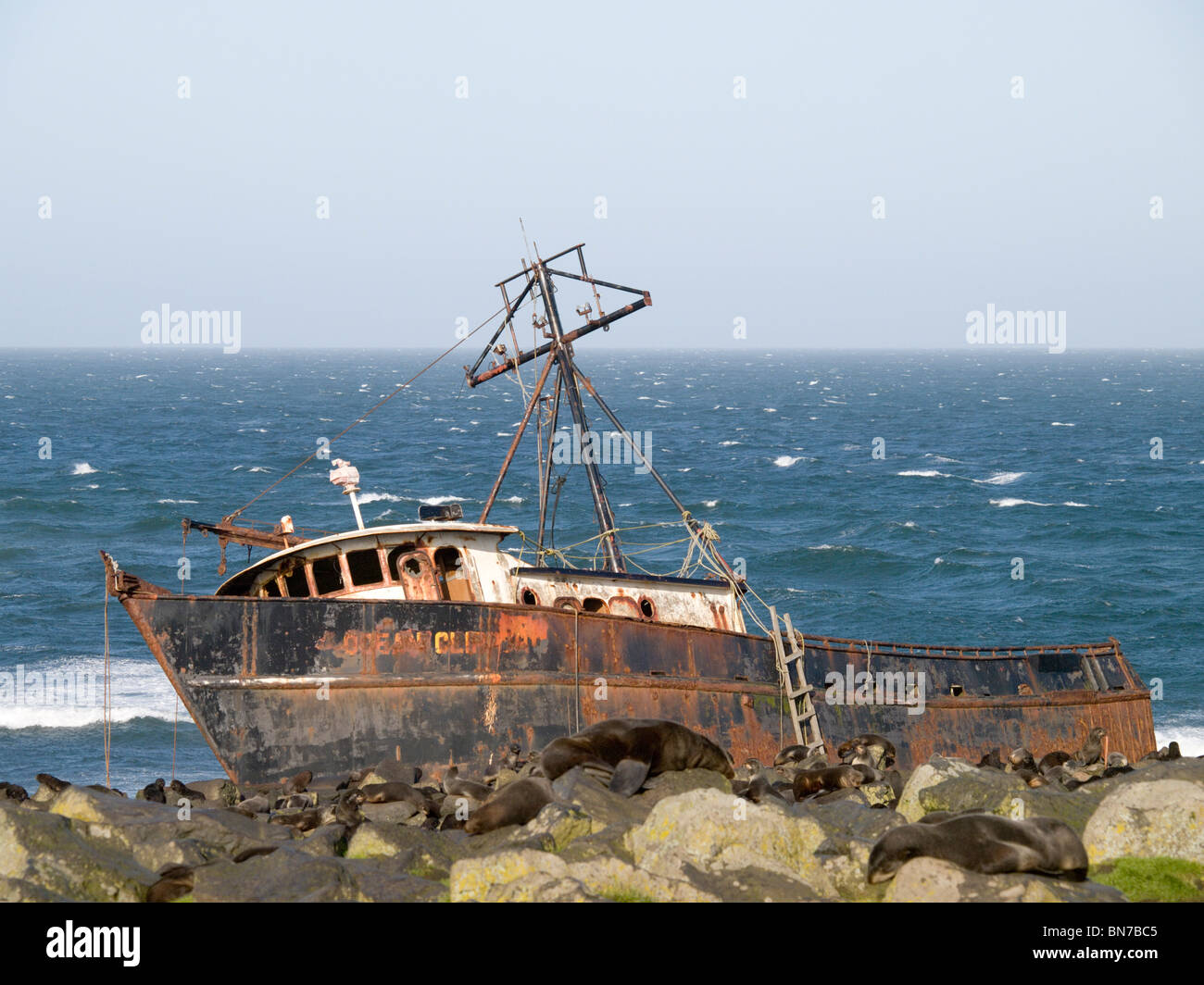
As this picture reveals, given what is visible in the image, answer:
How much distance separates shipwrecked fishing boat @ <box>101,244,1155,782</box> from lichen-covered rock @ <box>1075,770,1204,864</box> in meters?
9.53

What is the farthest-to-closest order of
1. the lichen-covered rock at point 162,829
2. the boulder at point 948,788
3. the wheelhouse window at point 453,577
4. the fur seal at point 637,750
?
the wheelhouse window at point 453,577 < the fur seal at point 637,750 < the boulder at point 948,788 < the lichen-covered rock at point 162,829

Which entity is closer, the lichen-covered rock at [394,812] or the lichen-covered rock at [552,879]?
the lichen-covered rock at [552,879]

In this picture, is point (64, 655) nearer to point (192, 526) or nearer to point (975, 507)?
point (192, 526)

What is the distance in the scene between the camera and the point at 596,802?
12.0 meters

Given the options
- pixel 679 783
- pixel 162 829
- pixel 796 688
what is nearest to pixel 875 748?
pixel 796 688

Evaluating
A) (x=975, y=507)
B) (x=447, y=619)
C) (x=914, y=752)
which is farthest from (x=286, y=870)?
(x=975, y=507)

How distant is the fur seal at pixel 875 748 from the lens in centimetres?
2027

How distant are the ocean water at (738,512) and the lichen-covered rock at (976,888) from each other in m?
19.5

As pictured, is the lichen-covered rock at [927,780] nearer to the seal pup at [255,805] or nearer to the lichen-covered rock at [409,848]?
the lichen-covered rock at [409,848]

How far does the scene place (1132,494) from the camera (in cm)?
6191

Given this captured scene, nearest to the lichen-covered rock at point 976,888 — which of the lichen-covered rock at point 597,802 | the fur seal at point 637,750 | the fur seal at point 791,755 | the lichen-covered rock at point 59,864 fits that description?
the lichen-covered rock at point 597,802

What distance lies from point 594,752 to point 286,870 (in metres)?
5.03
